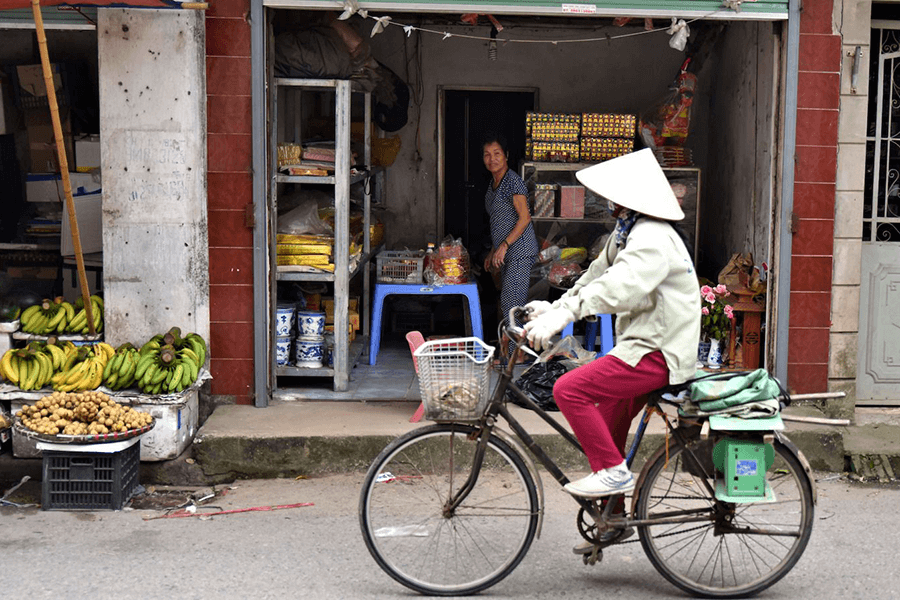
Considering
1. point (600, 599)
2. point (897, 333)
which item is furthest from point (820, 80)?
point (600, 599)

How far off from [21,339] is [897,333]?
6.25 m

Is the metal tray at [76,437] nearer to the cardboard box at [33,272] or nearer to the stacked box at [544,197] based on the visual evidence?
the cardboard box at [33,272]

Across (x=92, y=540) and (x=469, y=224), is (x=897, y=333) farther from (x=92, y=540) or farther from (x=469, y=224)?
(x=92, y=540)

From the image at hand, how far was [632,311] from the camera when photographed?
477 centimetres

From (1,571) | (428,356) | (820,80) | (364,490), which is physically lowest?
(1,571)

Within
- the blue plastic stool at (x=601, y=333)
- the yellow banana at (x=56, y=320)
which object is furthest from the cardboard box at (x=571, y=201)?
the yellow banana at (x=56, y=320)

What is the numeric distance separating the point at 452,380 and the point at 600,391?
25.4 inches

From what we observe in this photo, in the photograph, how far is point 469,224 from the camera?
1129 centimetres

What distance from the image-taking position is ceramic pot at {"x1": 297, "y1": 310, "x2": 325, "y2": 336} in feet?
26.5

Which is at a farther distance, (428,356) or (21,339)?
(21,339)

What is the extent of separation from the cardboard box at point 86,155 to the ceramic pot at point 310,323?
9.30ft

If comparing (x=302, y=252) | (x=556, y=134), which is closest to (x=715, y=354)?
(x=556, y=134)

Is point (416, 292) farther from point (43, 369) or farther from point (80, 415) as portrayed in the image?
point (80, 415)

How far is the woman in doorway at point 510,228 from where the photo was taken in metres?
9.05
